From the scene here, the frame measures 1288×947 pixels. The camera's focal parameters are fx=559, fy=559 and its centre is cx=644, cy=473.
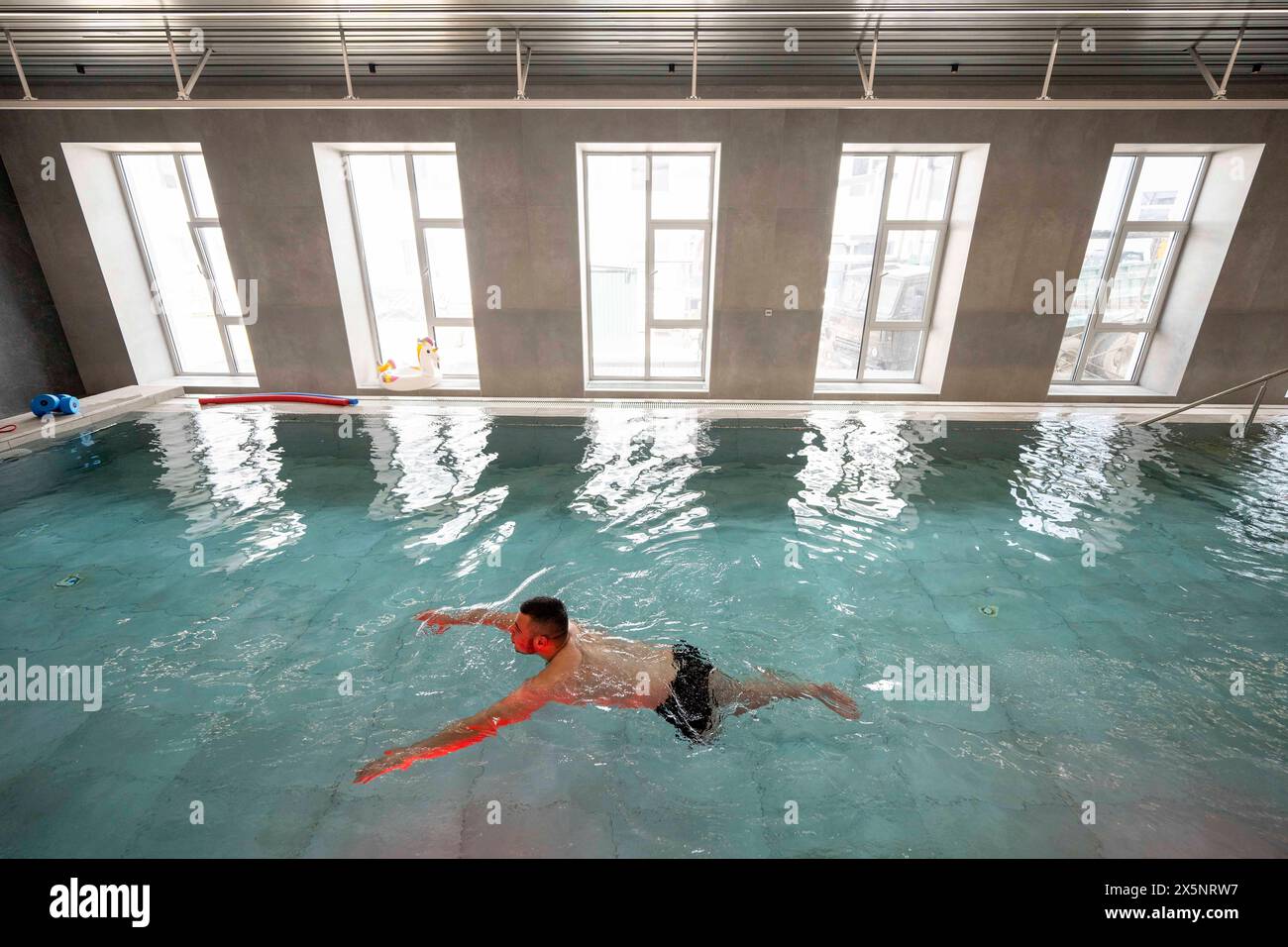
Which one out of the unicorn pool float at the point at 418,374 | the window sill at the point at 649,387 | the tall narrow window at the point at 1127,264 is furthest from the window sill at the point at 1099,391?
the unicorn pool float at the point at 418,374

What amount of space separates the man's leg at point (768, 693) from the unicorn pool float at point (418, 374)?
271 inches

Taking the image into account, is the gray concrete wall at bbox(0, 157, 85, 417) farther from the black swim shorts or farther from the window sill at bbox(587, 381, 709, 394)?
the black swim shorts

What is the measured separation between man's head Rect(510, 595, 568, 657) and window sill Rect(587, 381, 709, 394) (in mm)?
5877

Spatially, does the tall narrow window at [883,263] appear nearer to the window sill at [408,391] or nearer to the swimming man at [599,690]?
the window sill at [408,391]

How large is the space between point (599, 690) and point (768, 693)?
3.02 feet

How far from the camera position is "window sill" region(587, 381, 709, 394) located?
8344 mm

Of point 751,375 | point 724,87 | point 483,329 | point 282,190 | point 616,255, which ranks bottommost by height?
point 751,375

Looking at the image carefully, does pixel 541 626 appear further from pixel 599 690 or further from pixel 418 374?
pixel 418 374

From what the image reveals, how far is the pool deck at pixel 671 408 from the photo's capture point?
7.50 m

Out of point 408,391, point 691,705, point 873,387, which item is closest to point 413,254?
point 408,391

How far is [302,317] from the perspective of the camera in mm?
8039
